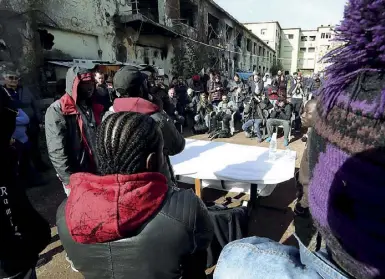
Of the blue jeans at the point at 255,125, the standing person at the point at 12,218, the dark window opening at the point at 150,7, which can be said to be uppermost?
the dark window opening at the point at 150,7

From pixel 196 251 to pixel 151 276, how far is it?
214 mm

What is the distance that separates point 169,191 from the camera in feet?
3.73

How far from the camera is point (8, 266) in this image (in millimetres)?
1396

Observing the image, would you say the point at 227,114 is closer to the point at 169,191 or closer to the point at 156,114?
the point at 156,114

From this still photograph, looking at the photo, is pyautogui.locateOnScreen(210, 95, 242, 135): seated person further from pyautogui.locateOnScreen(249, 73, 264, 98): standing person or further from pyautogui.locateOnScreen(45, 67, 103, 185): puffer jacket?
pyautogui.locateOnScreen(45, 67, 103, 185): puffer jacket

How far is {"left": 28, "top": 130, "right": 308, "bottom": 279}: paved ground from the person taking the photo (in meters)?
2.59

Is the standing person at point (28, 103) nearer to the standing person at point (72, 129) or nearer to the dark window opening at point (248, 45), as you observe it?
the standing person at point (72, 129)

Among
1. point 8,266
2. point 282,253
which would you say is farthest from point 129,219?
point 8,266

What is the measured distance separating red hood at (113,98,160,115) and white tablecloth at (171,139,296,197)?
1.46 meters

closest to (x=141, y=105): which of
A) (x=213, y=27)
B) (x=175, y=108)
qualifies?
(x=175, y=108)

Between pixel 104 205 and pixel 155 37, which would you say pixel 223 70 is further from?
pixel 104 205

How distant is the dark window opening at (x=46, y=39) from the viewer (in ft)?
21.9

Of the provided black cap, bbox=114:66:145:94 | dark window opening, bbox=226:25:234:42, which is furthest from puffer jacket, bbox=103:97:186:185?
dark window opening, bbox=226:25:234:42

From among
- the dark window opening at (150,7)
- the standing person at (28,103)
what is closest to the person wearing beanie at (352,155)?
the standing person at (28,103)
